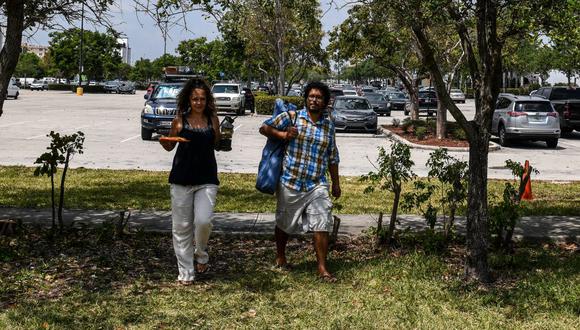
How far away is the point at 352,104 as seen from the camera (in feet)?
87.7

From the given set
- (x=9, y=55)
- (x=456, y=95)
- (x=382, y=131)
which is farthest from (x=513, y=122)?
(x=456, y=95)

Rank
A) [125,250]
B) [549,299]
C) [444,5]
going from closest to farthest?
[549,299]
[444,5]
[125,250]

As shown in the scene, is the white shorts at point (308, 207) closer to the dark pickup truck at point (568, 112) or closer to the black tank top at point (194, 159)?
the black tank top at point (194, 159)

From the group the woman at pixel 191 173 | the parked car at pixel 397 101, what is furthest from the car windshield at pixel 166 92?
the parked car at pixel 397 101

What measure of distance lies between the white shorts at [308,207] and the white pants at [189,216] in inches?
23.7

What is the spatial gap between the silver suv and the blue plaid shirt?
17.0m

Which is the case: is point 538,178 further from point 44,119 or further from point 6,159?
point 44,119

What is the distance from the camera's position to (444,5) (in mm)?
6309

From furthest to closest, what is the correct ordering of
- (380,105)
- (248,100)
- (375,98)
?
1. (375,98)
2. (380,105)
3. (248,100)

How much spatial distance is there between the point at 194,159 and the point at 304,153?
88 cm

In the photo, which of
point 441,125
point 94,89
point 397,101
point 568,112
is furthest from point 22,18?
point 94,89

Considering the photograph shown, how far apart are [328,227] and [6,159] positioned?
10762 millimetres

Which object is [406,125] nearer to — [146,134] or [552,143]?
[552,143]

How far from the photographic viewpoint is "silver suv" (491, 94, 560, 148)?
70.3 ft
